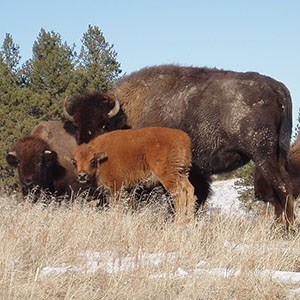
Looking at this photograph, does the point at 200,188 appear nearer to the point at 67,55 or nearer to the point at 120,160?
the point at 120,160

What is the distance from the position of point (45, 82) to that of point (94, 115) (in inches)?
493

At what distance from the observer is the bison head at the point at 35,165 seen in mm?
13117

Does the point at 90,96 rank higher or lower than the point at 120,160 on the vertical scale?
higher

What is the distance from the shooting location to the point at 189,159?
37.4ft

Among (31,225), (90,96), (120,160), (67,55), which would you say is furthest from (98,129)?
(67,55)

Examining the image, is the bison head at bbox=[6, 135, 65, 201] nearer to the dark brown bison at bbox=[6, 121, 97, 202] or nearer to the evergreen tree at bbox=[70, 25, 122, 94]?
the dark brown bison at bbox=[6, 121, 97, 202]

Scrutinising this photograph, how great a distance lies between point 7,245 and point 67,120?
264 inches

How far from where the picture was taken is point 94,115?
13.1 meters

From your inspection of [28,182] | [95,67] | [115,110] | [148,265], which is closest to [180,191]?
[115,110]

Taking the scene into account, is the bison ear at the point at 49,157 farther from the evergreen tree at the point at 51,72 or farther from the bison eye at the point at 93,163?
the evergreen tree at the point at 51,72

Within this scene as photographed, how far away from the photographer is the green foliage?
74.3ft

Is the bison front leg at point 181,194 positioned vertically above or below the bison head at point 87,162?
below

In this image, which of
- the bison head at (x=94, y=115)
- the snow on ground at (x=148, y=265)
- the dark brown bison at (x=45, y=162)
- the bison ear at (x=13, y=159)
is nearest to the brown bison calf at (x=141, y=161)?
the bison head at (x=94, y=115)

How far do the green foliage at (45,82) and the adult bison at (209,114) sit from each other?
30.9 ft
